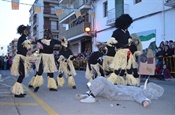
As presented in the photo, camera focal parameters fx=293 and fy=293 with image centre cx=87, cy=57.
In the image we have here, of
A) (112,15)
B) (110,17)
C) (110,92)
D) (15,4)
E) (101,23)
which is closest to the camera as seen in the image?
(110,92)

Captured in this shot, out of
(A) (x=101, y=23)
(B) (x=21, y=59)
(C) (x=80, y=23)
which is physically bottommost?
(B) (x=21, y=59)

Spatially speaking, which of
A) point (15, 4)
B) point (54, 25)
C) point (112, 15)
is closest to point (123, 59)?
point (15, 4)

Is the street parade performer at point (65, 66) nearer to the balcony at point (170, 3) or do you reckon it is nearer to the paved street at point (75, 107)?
the paved street at point (75, 107)

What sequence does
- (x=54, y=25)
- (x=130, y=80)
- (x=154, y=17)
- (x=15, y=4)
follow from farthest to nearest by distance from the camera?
(x=54, y=25) < (x=154, y=17) < (x=15, y=4) < (x=130, y=80)

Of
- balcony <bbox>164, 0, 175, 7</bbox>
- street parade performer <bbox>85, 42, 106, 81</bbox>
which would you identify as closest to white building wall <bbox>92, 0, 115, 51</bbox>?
balcony <bbox>164, 0, 175, 7</bbox>

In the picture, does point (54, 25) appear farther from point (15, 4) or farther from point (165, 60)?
point (165, 60)

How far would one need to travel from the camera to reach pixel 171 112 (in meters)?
5.74

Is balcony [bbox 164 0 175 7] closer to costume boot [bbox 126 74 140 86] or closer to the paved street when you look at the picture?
costume boot [bbox 126 74 140 86]

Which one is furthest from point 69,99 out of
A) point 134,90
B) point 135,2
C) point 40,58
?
point 135,2

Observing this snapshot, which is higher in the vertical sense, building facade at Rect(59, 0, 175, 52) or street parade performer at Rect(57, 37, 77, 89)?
building facade at Rect(59, 0, 175, 52)

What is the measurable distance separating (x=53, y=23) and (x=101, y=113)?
5971 cm

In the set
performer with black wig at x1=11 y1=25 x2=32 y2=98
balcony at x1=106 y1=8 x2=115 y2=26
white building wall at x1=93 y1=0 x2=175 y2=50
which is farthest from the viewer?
balcony at x1=106 y1=8 x2=115 y2=26

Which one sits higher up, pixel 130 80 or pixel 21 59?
pixel 21 59

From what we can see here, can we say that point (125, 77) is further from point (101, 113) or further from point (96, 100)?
point (101, 113)
